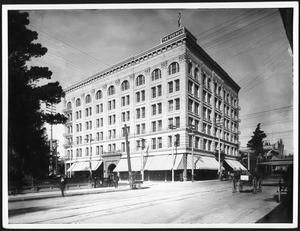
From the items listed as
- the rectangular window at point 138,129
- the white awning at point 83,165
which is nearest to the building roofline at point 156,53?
the rectangular window at point 138,129

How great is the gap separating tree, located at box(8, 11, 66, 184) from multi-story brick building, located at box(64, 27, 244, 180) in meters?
1.58

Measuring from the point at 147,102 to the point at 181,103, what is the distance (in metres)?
1.93

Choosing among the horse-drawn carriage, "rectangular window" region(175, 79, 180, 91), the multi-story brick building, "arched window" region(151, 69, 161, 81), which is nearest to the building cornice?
the multi-story brick building

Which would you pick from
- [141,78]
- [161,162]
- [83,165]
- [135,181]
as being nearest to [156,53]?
[141,78]

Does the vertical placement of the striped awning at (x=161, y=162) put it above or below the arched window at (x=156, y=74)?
below

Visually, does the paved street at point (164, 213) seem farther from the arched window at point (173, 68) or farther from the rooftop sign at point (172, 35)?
the rooftop sign at point (172, 35)

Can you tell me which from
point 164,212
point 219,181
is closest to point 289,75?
point 164,212

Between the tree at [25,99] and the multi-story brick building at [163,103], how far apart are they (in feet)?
5.18

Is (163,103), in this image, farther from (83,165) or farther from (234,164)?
(83,165)

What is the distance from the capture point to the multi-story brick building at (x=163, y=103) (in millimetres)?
11289

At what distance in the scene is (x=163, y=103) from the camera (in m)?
12.6

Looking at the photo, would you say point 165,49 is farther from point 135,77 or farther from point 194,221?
point 194,221

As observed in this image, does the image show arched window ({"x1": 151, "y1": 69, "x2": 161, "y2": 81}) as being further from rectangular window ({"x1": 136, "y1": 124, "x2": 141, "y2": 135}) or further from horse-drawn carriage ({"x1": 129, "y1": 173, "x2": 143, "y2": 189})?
horse-drawn carriage ({"x1": 129, "y1": 173, "x2": 143, "y2": 189})

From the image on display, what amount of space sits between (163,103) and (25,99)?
697 centimetres
